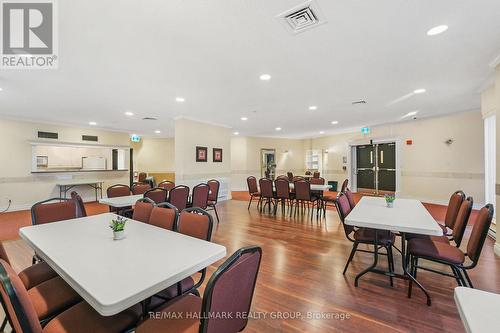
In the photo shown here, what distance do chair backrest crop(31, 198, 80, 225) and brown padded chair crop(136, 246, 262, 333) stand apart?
2.02m

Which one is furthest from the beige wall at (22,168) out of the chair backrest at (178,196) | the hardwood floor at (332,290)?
the chair backrest at (178,196)

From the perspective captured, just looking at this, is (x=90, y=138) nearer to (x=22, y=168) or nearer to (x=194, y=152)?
(x=22, y=168)

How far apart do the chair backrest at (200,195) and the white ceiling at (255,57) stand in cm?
176

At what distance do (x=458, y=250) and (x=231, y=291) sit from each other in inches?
91.8

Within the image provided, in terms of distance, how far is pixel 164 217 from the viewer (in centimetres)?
207

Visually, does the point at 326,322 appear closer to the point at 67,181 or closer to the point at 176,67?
the point at 176,67

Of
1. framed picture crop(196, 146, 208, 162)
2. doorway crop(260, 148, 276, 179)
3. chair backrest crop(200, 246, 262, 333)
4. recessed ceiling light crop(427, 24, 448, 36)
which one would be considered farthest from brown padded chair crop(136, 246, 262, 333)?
doorway crop(260, 148, 276, 179)

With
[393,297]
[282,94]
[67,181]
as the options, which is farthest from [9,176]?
[393,297]

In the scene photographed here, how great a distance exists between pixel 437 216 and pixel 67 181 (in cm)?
1041

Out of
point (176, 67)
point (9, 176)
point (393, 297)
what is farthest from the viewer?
point (9, 176)

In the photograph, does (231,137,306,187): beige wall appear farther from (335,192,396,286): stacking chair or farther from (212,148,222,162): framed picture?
(335,192,396,286): stacking chair

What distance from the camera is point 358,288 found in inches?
87.6

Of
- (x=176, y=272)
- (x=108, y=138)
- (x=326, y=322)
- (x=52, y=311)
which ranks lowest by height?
(x=326, y=322)

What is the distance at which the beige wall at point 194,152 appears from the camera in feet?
20.0
